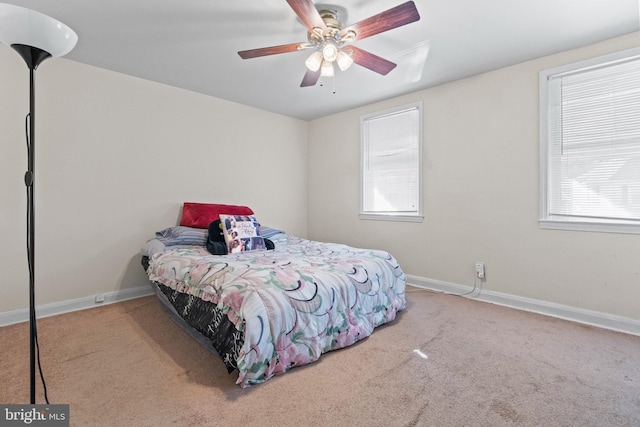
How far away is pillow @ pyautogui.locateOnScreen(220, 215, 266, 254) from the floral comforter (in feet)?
0.59

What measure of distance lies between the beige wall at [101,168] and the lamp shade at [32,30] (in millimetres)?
2046

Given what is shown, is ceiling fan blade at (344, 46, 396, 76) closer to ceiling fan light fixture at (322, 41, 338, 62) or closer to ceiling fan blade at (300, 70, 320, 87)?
ceiling fan light fixture at (322, 41, 338, 62)

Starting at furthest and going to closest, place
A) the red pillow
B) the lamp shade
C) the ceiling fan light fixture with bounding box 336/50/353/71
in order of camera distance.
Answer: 1. the red pillow
2. the ceiling fan light fixture with bounding box 336/50/353/71
3. the lamp shade

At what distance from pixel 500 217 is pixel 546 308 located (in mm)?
903

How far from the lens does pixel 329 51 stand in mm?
2088

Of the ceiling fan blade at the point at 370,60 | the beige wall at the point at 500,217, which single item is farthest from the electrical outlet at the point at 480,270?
the ceiling fan blade at the point at 370,60

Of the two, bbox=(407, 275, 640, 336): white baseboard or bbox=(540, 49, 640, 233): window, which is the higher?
bbox=(540, 49, 640, 233): window

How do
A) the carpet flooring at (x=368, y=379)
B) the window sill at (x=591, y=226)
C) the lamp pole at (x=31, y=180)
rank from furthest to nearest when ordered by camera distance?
the window sill at (x=591, y=226) < the carpet flooring at (x=368, y=379) < the lamp pole at (x=31, y=180)

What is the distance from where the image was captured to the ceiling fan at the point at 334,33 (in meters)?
1.74

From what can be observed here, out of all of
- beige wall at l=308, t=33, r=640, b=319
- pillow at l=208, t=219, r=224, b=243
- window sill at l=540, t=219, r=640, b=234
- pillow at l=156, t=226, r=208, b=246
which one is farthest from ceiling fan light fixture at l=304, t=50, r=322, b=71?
window sill at l=540, t=219, r=640, b=234

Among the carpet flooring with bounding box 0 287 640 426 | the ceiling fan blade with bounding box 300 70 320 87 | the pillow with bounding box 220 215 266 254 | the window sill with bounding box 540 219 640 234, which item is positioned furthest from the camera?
the pillow with bounding box 220 215 266 254

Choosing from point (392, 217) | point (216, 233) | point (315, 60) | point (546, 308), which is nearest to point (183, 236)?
point (216, 233)
